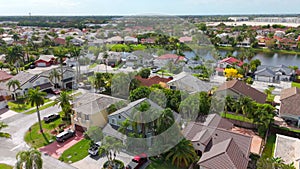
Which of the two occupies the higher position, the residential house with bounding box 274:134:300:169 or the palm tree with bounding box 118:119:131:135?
the palm tree with bounding box 118:119:131:135

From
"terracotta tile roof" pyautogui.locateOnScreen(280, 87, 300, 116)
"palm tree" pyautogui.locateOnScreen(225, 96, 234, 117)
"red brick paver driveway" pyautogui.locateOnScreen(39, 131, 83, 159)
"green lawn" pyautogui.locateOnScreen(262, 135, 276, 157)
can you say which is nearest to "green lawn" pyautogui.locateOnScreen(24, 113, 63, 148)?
"red brick paver driveway" pyautogui.locateOnScreen(39, 131, 83, 159)

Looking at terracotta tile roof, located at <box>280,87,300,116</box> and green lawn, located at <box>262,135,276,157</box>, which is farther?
terracotta tile roof, located at <box>280,87,300,116</box>

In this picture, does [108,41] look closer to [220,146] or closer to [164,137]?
[164,137]

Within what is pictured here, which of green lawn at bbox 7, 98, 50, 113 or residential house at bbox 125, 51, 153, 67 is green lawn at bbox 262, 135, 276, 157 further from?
green lawn at bbox 7, 98, 50, 113

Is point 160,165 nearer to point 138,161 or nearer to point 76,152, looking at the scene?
point 138,161

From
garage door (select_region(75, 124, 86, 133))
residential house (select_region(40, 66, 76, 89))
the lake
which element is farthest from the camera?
the lake

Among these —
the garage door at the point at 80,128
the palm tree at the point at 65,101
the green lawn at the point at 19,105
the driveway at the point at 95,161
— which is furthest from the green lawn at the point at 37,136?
the green lawn at the point at 19,105

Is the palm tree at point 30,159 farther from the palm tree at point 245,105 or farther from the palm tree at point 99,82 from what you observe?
the palm tree at point 245,105
